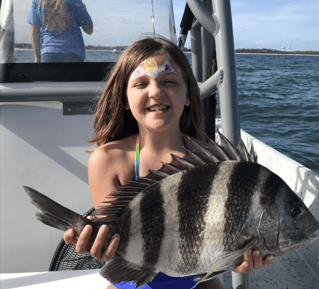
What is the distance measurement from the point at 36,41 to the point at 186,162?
166cm

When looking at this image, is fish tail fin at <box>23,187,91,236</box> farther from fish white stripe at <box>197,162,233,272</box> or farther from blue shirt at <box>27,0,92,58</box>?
blue shirt at <box>27,0,92,58</box>

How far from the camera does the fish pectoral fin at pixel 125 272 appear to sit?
104cm

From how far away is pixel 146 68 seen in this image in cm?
132

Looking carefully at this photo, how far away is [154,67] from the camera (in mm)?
1316

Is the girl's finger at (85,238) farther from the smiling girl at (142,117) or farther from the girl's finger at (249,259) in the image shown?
the girl's finger at (249,259)

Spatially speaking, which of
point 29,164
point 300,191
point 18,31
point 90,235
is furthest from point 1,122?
point 300,191

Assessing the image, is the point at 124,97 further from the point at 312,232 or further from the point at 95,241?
the point at 312,232

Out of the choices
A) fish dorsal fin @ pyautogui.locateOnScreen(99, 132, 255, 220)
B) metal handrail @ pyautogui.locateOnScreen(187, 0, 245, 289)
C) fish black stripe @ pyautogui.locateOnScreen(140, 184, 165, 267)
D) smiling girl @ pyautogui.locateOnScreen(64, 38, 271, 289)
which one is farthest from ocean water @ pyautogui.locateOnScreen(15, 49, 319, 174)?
fish black stripe @ pyautogui.locateOnScreen(140, 184, 165, 267)

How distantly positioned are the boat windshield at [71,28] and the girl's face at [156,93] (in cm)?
99

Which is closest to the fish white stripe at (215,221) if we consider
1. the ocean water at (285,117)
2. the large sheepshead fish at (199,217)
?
the large sheepshead fish at (199,217)

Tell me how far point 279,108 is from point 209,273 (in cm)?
1593

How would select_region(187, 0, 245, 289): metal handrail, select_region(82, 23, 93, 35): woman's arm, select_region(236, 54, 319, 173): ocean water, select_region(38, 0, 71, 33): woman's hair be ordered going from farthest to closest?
select_region(236, 54, 319, 173): ocean water < select_region(82, 23, 93, 35): woman's arm < select_region(38, 0, 71, 33): woman's hair < select_region(187, 0, 245, 289): metal handrail

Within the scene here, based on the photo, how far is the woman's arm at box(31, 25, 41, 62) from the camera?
219 cm

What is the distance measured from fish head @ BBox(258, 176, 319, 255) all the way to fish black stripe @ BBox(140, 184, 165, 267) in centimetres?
29
